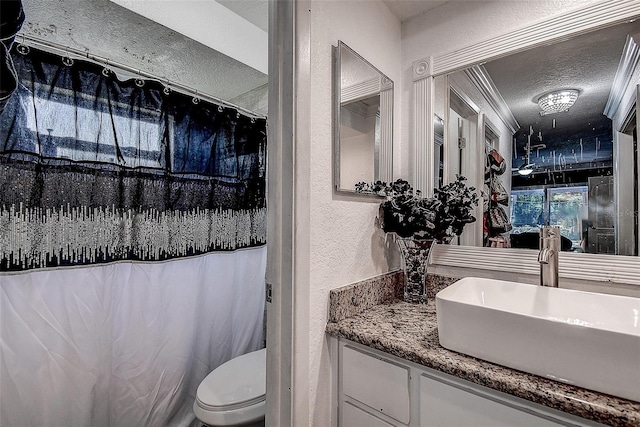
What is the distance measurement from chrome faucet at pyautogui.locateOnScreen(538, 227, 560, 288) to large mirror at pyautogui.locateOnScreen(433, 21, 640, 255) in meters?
0.10

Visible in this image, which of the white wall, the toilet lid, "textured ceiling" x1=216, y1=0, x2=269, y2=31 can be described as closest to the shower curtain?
the toilet lid

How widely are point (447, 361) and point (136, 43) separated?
198cm

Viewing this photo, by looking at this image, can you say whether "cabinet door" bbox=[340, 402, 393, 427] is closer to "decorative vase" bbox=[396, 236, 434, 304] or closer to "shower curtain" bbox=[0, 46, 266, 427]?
"decorative vase" bbox=[396, 236, 434, 304]

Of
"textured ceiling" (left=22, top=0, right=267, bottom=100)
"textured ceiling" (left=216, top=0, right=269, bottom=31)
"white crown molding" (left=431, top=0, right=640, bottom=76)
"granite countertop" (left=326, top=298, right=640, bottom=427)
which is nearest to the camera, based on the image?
"granite countertop" (left=326, top=298, right=640, bottom=427)

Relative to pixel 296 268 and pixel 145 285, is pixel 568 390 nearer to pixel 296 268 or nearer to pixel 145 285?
pixel 296 268

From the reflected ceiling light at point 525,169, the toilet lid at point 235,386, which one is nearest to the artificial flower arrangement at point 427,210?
the reflected ceiling light at point 525,169

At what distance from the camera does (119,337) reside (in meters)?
1.47

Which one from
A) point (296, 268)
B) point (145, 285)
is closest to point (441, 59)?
point (296, 268)

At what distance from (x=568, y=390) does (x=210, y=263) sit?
1.71m

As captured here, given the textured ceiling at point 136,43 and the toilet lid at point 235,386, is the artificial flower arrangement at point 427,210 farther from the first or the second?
the textured ceiling at point 136,43

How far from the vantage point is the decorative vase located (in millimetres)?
1185

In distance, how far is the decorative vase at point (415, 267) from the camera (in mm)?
1185

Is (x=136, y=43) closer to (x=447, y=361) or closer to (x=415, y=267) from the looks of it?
(x=415, y=267)

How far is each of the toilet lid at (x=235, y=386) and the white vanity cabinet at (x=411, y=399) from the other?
451 millimetres
